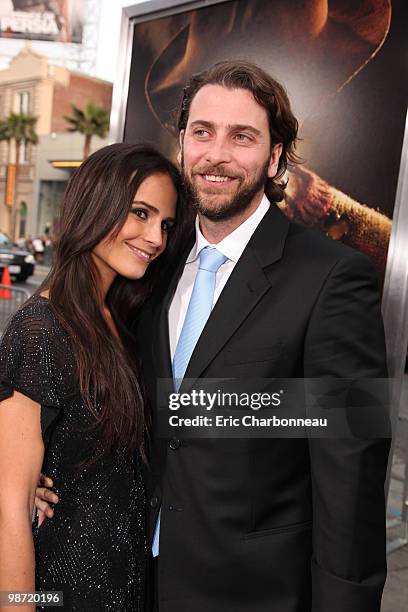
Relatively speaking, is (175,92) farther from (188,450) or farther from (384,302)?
(188,450)

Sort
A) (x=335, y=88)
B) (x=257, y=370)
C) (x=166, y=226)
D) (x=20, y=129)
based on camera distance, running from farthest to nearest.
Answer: (x=20, y=129) < (x=335, y=88) < (x=166, y=226) < (x=257, y=370)

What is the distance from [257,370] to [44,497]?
2.55 ft

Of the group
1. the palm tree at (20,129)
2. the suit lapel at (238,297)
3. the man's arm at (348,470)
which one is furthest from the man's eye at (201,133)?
the palm tree at (20,129)

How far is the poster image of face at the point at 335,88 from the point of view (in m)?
2.12

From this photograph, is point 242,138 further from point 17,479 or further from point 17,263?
point 17,263

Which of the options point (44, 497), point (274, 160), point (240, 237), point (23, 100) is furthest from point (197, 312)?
point (23, 100)

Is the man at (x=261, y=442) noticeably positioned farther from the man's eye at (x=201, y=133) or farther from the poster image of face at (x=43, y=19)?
the poster image of face at (x=43, y=19)

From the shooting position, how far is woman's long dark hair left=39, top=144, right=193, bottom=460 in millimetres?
1856

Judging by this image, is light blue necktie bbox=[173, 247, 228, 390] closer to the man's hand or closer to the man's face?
the man's face

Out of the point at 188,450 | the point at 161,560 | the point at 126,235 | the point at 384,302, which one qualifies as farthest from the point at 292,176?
the point at 161,560

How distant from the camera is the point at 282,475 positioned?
1.72 meters

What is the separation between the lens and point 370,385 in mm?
1610

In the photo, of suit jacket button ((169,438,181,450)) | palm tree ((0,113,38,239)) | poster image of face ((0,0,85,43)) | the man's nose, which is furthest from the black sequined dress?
palm tree ((0,113,38,239))

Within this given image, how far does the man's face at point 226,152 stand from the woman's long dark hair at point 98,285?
0.60 feet
